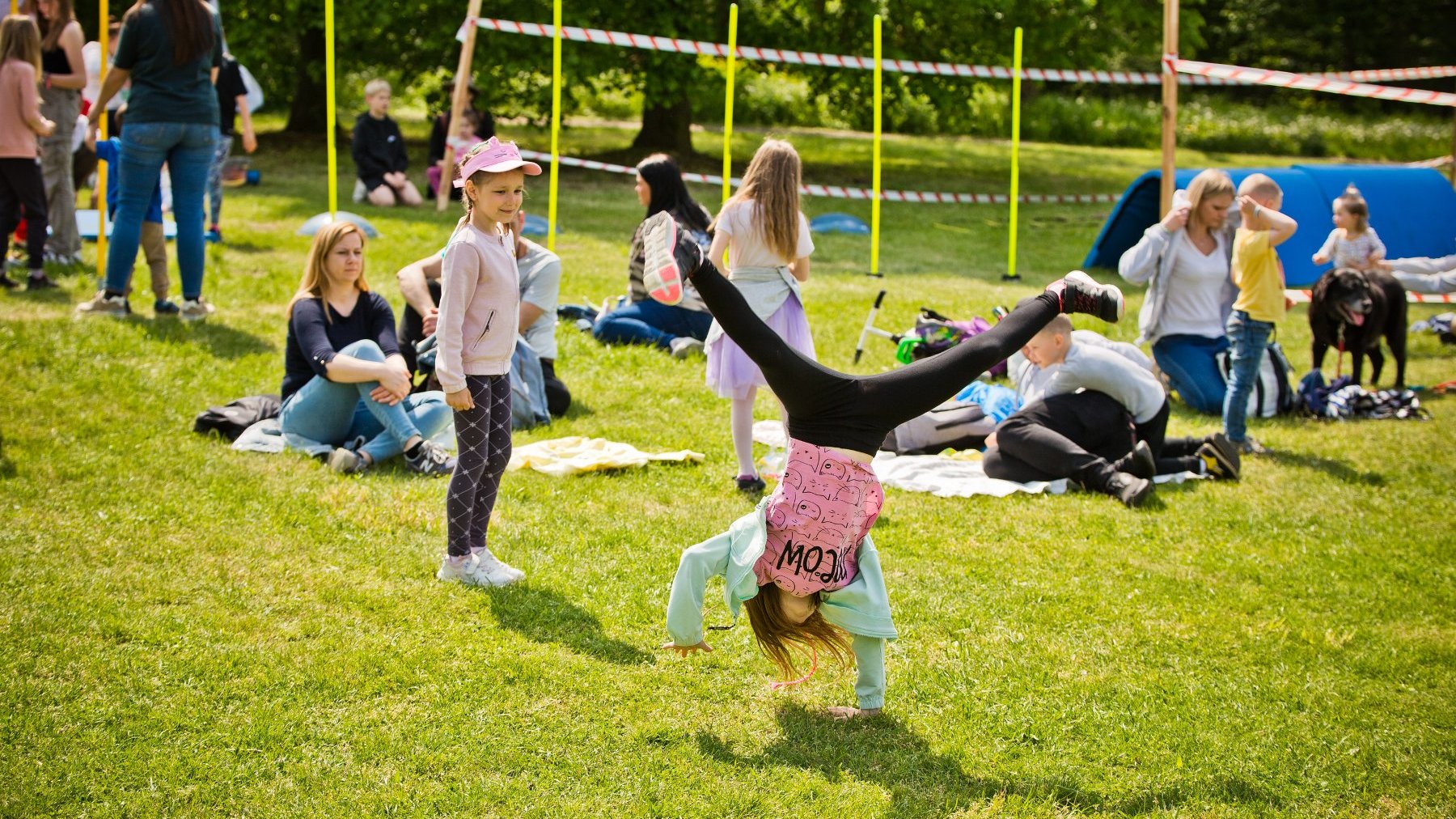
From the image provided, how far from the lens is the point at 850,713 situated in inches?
171

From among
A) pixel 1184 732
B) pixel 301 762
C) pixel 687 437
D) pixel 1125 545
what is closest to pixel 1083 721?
pixel 1184 732

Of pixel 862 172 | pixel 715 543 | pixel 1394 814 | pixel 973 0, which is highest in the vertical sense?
pixel 973 0

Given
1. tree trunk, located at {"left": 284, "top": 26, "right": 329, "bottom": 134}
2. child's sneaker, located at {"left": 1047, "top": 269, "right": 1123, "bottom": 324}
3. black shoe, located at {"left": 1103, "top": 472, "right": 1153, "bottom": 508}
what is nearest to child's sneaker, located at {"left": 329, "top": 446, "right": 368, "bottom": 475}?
child's sneaker, located at {"left": 1047, "top": 269, "right": 1123, "bottom": 324}

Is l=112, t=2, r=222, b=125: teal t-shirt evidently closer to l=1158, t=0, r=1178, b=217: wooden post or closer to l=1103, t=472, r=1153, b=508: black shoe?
l=1103, t=472, r=1153, b=508: black shoe

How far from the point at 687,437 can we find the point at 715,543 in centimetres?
349

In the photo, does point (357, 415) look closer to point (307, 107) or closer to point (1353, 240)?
point (1353, 240)

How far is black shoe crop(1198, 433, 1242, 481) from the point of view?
7.30 m

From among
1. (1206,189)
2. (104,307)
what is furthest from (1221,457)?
(104,307)

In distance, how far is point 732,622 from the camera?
464 cm

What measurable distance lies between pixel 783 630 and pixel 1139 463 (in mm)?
3478

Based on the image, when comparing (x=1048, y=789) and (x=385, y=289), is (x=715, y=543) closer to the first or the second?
(x=1048, y=789)

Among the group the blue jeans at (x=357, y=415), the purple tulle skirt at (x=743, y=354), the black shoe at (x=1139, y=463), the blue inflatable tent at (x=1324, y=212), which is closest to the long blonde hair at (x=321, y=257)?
the blue jeans at (x=357, y=415)

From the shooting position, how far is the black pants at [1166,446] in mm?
7227

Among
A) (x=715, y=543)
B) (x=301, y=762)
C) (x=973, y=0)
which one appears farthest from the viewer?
(x=973, y=0)
